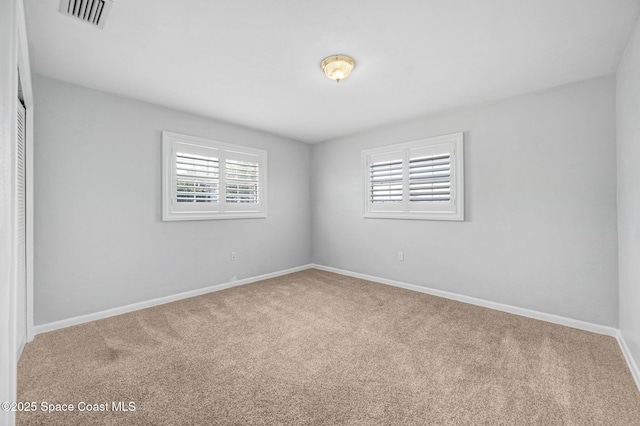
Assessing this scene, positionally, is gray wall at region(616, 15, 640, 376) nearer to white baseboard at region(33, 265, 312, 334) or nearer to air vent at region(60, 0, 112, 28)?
air vent at region(60, 0, 112, 28)

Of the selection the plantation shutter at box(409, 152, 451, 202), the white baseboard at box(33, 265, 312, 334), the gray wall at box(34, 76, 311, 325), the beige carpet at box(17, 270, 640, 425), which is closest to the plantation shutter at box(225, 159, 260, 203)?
the gray wall at box(34, 76, 311, 325)

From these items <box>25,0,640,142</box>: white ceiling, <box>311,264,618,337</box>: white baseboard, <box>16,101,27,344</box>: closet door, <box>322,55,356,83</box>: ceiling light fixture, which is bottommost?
<box>311,264,618,337</box>: white baseboard

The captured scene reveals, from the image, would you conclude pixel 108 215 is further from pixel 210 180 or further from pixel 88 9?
Result: pixel 88 9

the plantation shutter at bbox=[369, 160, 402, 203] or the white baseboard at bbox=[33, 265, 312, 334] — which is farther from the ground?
the plantation shutter at bbox=[369, 160, 402, 203]

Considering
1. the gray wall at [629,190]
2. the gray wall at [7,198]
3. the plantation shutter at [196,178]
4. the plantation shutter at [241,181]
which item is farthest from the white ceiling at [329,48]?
the plantation shutter at [241,181]

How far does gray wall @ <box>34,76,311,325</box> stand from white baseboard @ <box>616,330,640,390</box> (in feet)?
13.9

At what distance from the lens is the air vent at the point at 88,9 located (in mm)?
1773

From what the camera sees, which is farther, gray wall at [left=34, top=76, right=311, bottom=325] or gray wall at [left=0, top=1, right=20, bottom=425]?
gray wall at [left=34, top=76, right=311, bottom=325]

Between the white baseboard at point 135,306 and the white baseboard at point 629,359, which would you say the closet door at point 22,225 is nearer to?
the white baseboard at point 135,306

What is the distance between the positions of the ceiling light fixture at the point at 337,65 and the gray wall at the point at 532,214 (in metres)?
1.94

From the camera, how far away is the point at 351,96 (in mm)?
3238

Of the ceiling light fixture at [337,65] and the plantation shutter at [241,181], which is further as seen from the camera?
the plantation shutter at [241,181]

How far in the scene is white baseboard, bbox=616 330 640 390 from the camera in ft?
6.29

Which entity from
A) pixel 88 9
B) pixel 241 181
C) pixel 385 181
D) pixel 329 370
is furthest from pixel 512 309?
pixel 88 9
